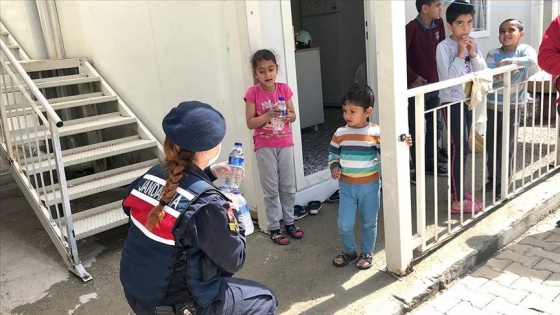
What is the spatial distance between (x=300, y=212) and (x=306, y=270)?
901mm

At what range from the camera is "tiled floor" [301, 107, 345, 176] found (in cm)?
498

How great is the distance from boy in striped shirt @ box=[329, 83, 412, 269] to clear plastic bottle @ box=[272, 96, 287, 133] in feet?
1.69

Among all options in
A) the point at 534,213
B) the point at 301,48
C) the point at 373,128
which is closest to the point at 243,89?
the point at 373,128

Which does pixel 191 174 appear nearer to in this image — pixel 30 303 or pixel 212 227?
pixel 212 227

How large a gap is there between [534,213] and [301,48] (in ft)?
12.7

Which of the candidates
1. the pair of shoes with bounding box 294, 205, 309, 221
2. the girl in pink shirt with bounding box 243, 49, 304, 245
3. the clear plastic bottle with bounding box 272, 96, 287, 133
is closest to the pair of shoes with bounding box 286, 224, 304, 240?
the girl in pink shirt with bounding box 243, 49, 304, 245

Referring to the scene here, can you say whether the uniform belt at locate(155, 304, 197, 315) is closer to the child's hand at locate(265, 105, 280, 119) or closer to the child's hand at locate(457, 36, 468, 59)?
the child's hand at locate(265, 105, 280, 119)

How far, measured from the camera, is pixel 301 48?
6.78 m

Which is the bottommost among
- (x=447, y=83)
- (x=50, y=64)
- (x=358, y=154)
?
(x=358, y=154)

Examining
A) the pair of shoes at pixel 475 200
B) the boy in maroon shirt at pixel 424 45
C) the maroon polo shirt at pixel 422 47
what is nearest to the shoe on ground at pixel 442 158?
the boy in maroon shirt at pixel 424 45

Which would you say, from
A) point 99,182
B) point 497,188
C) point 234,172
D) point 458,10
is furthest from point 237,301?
point 497,188

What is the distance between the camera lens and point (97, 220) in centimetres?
407

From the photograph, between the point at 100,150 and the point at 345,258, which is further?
the point at 100,150

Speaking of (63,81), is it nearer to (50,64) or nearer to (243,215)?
(50,64)
